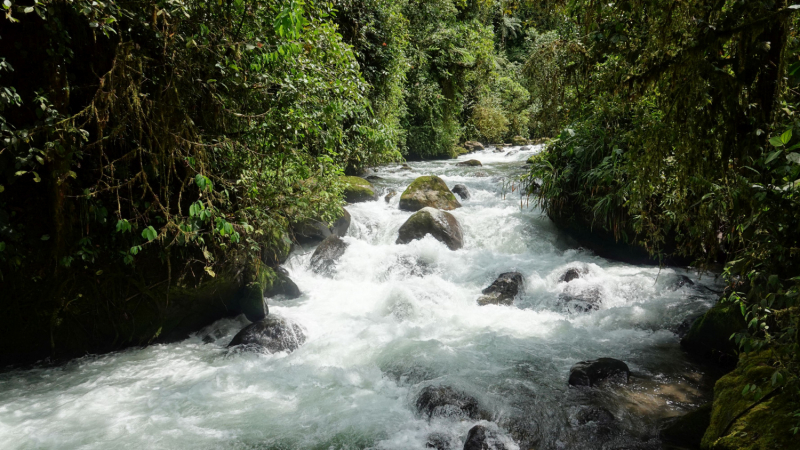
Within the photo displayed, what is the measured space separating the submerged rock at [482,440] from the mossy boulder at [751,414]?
59.0 inches

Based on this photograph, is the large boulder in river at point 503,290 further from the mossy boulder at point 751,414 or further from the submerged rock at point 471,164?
the submerged rock at point 471,164

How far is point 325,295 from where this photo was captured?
7.21m

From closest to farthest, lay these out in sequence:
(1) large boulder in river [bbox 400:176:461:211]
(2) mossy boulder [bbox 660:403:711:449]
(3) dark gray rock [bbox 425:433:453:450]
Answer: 1. (2) mossy boulder [bbox 660:403:711:449]
2. (3) dark gray rock [bbox 425:433:453:450]
3. (1) large boulder in river [bbox 400:176:461:211]

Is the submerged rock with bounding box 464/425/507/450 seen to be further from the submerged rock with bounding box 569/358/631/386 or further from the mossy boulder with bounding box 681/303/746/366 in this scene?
the mossy boulder with bounding box 681/303/746/366

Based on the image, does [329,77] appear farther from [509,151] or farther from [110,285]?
[509,151]

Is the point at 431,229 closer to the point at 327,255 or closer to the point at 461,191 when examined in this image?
the point at 327,255

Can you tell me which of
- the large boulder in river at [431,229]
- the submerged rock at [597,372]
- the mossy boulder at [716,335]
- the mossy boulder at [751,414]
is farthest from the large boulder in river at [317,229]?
the mossy boulder at [751,414]

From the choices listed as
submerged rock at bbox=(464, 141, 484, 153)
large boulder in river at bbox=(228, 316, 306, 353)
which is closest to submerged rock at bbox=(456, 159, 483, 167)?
submerged rock at bbox=(464, 141, 484, 153)

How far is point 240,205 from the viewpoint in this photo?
16.0ft

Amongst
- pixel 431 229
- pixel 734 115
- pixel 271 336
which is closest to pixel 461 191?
pixel 431 229

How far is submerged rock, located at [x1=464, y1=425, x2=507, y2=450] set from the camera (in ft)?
11.5

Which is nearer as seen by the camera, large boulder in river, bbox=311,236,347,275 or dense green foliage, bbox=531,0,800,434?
dense green foliage, bbox=531,0,800,434

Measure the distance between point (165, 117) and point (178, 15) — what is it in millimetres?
921

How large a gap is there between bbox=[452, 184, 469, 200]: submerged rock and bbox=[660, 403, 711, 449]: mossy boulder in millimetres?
8067
